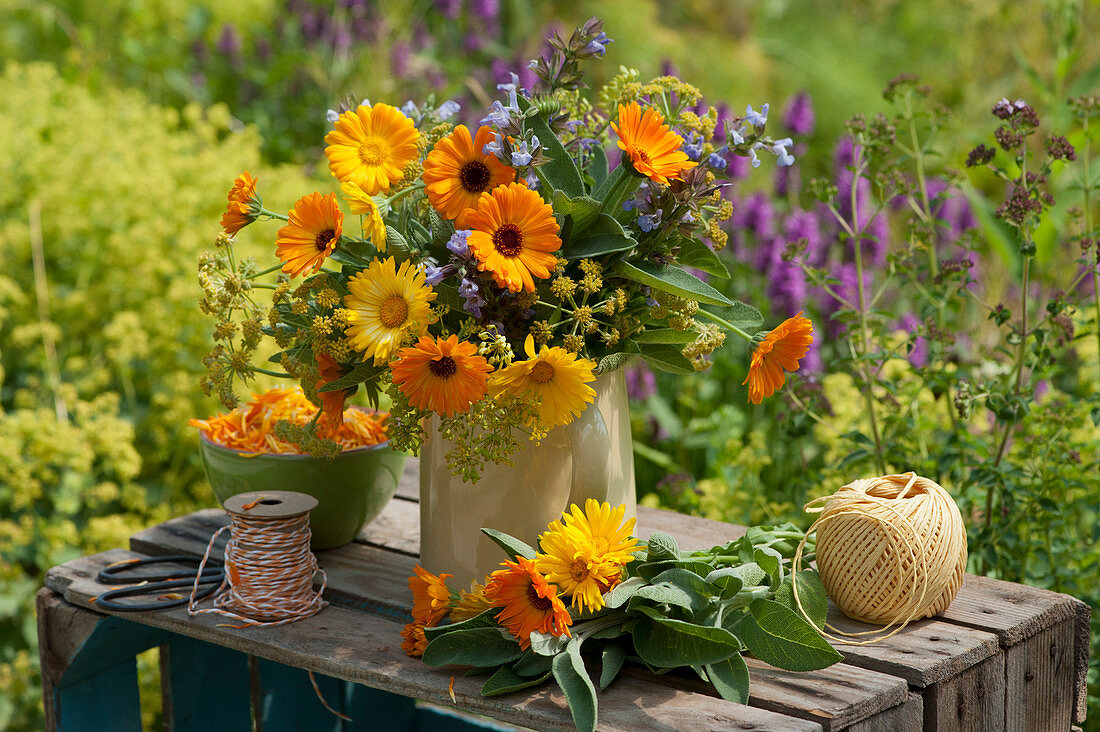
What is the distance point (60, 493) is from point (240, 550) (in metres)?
0.99

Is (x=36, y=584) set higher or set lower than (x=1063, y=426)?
lower

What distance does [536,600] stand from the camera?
839 millimetres

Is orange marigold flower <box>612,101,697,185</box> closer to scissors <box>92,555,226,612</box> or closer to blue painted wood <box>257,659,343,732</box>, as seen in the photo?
scissors <box>92,555,226,612</box>

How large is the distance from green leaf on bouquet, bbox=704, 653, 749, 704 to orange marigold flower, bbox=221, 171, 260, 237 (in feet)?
1.78

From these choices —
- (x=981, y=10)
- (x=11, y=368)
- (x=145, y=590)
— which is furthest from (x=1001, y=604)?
(x=981, y=10)

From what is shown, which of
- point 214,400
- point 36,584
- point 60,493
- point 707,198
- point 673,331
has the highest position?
point 707,198

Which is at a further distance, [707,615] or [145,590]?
[145,590]

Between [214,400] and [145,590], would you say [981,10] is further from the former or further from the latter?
[145,590]

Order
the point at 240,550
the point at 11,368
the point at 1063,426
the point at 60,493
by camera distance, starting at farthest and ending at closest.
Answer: the point at 11,368
the point at 60,493
the point at 1063,426
the point at 240,550

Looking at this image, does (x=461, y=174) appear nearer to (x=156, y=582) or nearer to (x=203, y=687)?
(x=156, y=582)

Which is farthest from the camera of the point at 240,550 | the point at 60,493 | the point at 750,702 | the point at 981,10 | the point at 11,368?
the point at 981,10

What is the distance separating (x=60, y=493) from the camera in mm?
1802

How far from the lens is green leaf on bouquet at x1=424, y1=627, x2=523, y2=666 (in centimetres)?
86

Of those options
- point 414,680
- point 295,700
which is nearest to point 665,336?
point 414,680
